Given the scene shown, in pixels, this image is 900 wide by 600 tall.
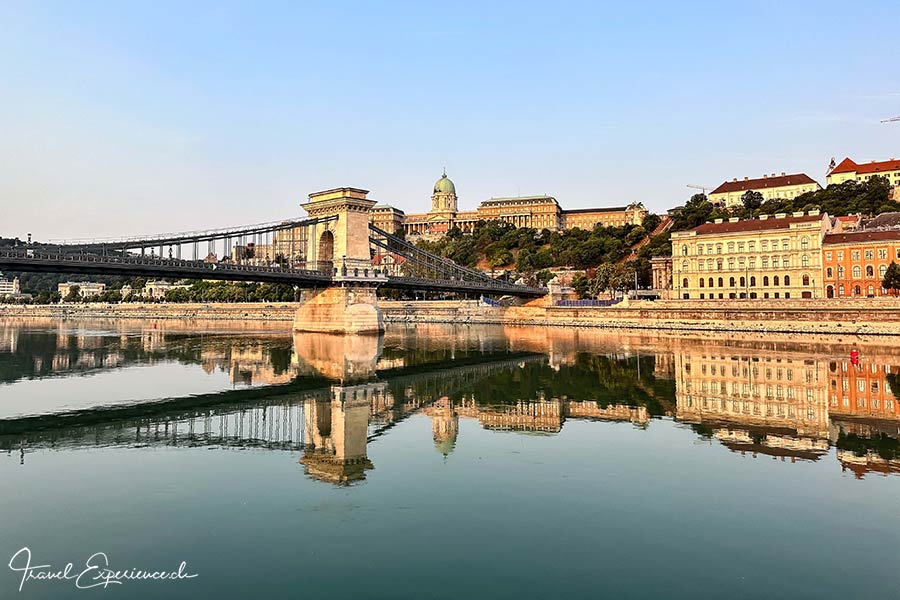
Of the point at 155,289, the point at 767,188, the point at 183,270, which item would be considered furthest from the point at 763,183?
the point at 155,289

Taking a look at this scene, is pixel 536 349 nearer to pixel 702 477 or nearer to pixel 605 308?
pixel 605 308

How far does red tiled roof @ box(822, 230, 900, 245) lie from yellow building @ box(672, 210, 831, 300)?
3.29 ft

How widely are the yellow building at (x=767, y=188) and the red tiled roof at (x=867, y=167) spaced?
414 cm

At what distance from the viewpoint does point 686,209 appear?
99500 mm

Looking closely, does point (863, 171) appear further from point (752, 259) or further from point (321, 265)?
point (321, 265)

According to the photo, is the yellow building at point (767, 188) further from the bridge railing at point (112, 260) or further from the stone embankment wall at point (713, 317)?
the bridge railing at point (112, 260)

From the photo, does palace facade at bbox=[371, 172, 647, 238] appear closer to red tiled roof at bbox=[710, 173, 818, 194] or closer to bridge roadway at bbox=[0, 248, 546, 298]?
red tiled roof at bbox=[710, 173, 818, 194]

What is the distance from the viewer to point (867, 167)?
9612 centimetres

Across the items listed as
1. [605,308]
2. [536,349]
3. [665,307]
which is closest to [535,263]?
[605,308]

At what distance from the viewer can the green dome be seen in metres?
159

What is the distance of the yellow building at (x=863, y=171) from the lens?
94.0 m

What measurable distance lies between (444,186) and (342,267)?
363ft

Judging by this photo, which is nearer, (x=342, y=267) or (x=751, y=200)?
(x=342, y=267)

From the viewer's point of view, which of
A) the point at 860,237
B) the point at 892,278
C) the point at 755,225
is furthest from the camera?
the point at 755,225
